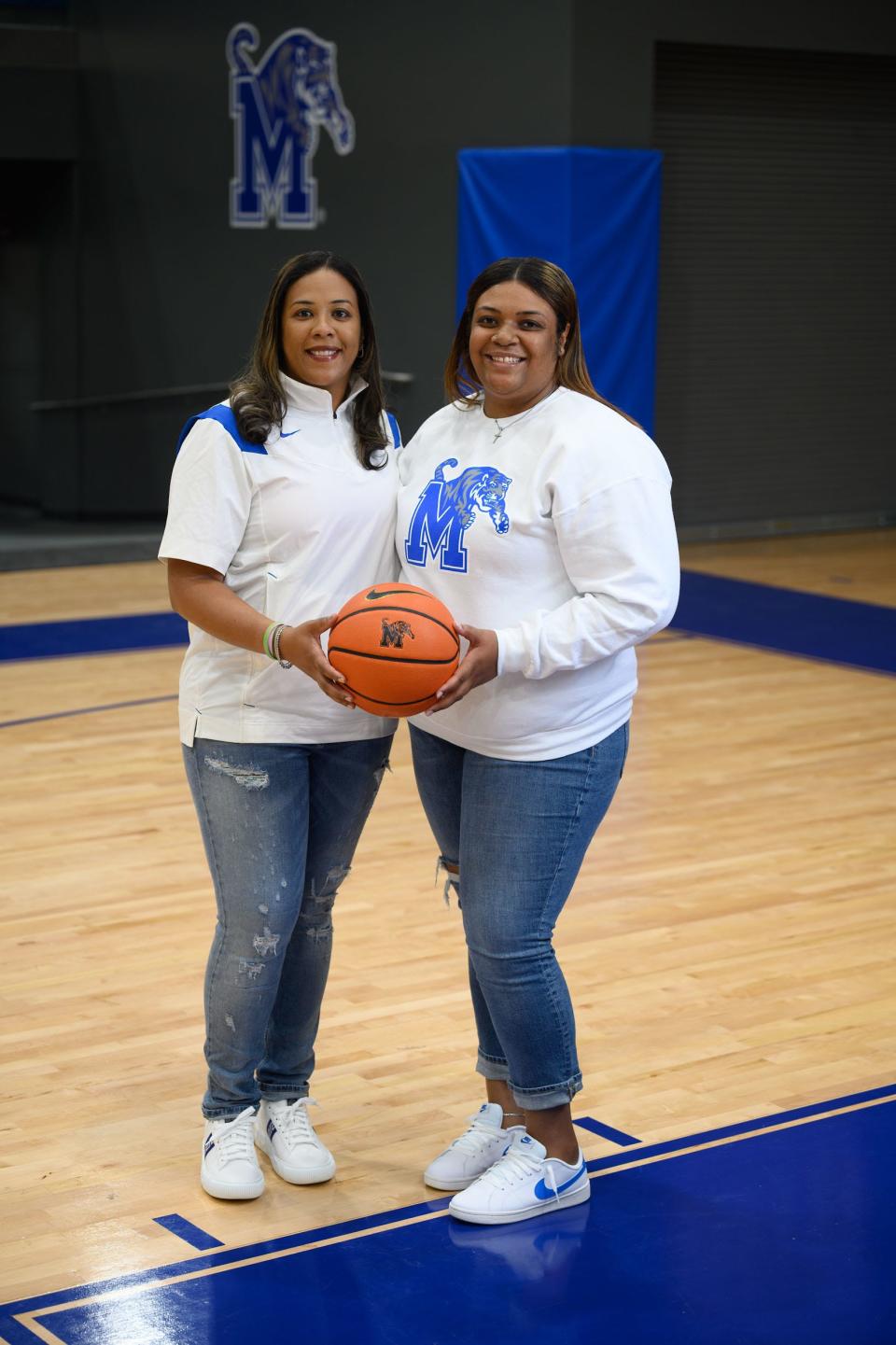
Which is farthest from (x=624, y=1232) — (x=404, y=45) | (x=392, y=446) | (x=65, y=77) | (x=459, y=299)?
(x=65, y=77)

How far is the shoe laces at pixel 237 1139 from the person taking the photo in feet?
10.0

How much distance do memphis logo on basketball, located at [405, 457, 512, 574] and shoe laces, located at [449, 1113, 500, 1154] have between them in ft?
3.16

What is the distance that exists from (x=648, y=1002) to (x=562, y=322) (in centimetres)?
167

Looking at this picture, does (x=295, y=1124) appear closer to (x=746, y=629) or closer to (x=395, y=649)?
(x=395, y=649)

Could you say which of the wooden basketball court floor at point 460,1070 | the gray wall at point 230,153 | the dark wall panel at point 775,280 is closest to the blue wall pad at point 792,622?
the wooden basketball court floor at point 460,1070

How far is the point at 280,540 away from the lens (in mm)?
2885

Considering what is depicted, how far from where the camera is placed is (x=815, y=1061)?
365 cm

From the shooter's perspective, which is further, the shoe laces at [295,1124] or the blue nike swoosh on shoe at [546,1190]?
the shoe laces at [295,1124]

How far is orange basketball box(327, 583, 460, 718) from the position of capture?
268 cm

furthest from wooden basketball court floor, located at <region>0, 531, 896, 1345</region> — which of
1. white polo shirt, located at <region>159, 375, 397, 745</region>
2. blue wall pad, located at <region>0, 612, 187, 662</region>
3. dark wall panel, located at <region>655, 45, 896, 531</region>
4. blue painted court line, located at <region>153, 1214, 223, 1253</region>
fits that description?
dark wall panel, located at <region>655, 45, 896, 531</region>

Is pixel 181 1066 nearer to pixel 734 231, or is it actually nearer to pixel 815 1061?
pixel 815 1061

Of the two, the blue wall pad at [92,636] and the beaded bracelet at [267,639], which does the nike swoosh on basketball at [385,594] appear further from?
the blue wall pad at [92,636]

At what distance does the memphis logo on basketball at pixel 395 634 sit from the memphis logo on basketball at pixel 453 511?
18 cm

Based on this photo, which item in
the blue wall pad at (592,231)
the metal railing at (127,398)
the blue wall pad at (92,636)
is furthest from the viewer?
the metal railing at (127,398)
